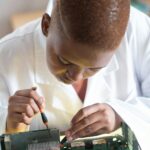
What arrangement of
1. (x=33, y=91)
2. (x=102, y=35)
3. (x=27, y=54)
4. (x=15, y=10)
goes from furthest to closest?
(x=15, y=10)
(x=27, y=54)
(x=33, y=91)
(x=102, y=35)

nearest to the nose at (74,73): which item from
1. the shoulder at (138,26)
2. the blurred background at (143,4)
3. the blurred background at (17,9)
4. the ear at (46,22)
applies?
the ear at (46,22)

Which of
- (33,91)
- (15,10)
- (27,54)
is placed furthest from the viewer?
(15,10)

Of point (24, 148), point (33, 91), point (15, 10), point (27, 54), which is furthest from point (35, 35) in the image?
point (15, 10)

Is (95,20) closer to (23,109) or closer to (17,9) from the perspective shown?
(23,109)

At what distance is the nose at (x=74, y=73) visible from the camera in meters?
0.58

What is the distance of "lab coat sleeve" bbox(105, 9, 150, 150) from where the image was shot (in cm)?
68

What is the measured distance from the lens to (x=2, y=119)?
705 mm

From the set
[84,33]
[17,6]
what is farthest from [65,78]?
[17,6]

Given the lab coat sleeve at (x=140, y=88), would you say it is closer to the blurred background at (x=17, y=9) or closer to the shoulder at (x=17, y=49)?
the shoulder at (x=17, y=49)

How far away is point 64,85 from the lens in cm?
74

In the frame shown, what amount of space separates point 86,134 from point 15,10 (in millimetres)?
1086

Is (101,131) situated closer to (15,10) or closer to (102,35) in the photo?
(102,35)

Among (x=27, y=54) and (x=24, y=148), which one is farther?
(x=27, y=54)

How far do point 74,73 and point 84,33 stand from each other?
10cm
